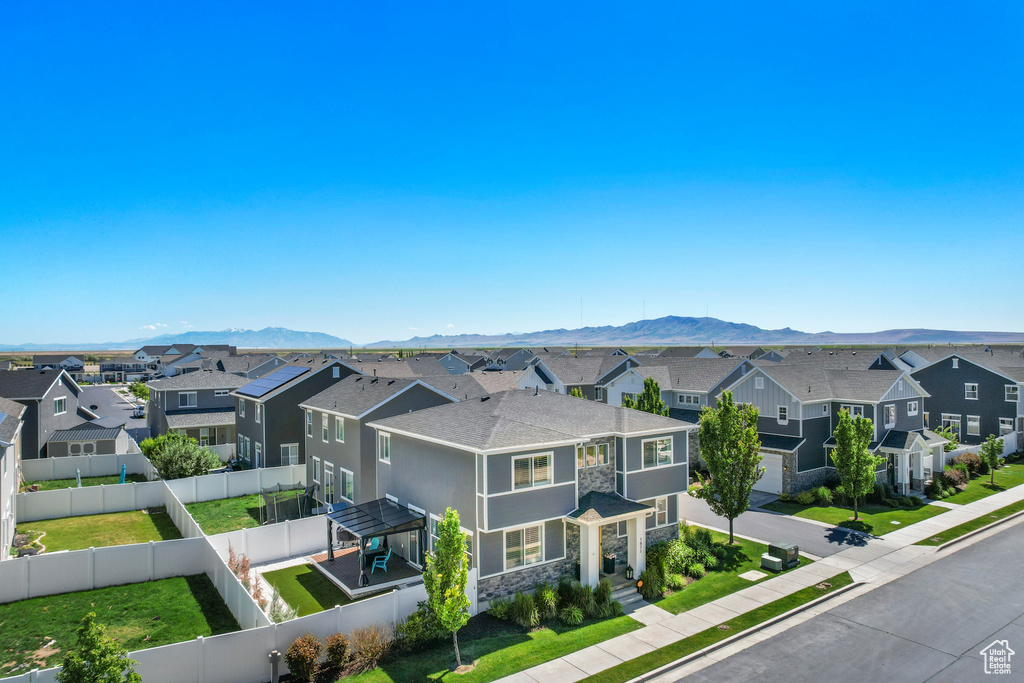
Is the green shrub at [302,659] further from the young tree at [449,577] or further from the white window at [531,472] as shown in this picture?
the white window at [531,472]

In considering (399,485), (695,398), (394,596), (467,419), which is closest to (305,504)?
(399,485)

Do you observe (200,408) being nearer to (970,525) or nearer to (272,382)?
(272,382)

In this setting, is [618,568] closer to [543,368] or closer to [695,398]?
[695,398]

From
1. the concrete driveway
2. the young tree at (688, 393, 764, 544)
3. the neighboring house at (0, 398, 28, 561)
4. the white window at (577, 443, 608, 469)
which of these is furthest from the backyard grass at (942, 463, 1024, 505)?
the neighboring house at (0, 398, 28, 561)

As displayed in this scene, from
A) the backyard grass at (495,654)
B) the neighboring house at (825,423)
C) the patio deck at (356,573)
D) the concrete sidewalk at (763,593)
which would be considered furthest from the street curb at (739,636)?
the neighboring house at (825,423)

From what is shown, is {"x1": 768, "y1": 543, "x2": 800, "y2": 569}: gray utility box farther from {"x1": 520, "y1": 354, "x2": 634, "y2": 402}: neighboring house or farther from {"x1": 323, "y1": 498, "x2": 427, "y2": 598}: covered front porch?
{"x1": 520, "y1": 354, "x2": 634, "y2": 402}: neighboring house

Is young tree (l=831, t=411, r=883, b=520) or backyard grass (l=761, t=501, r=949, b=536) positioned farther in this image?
backyard grass (l=761, t=501, r=949, b=536)

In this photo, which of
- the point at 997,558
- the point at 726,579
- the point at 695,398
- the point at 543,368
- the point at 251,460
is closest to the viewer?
the point at 726,579
